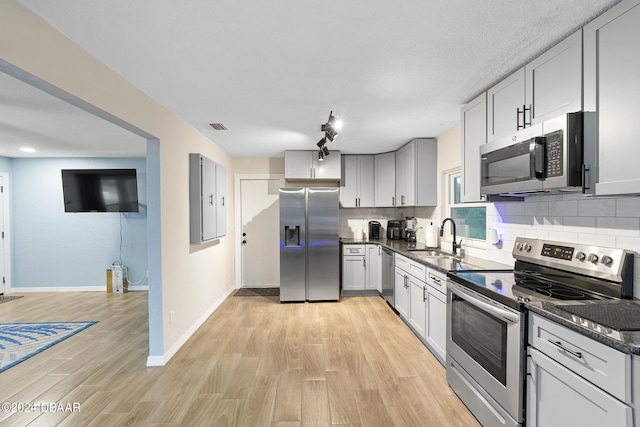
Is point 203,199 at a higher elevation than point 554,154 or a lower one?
lower

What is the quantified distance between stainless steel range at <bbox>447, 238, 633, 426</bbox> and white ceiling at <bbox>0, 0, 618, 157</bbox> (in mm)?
1370

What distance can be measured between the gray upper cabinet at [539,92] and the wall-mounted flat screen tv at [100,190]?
5.49 metres

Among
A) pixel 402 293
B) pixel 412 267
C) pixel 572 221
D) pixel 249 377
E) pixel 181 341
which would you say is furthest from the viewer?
pixel 402 293

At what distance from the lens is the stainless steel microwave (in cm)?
157

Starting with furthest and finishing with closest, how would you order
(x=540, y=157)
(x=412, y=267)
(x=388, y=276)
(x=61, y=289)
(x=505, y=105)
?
(x=61, y=289)
(x=388, y=276)
(x=412, y=267)
(x=505, y=105)
(x=540, y=157)

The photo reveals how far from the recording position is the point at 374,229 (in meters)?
5.18

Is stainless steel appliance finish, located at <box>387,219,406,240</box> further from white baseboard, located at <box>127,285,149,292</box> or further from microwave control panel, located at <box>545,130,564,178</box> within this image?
white baseboard, located at <box>127,285,149,292</box>

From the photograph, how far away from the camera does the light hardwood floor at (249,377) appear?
2.01 meters

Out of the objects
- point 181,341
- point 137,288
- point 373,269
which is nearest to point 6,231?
point 137,288

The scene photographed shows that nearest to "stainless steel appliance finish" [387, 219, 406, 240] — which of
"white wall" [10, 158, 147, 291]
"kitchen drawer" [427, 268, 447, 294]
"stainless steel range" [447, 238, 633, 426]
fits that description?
"kitchen drawer" [427, 268, 447, 294]

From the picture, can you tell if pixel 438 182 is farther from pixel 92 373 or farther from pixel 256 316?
pixel 92 373

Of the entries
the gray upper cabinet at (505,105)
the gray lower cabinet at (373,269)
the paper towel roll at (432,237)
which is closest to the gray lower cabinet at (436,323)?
the paper towel roll at (432,237)

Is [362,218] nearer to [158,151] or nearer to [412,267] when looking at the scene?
[412,267]

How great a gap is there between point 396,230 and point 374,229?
1.28ft
